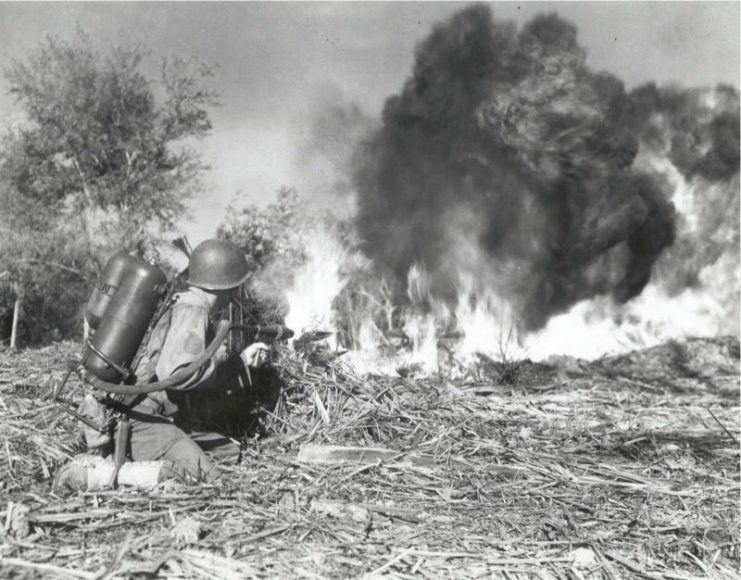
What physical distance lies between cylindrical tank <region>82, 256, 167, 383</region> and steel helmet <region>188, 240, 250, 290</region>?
364 millimetres

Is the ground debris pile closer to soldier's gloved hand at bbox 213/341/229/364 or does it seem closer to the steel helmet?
soldier's gloved hand at bbox 213/341/229/364

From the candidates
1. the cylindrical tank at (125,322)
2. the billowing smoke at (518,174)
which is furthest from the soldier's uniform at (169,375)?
the billowing smoke at (518,174)

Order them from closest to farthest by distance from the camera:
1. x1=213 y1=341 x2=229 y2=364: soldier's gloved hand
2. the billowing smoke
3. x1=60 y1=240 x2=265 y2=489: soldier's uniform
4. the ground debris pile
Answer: the ground debris pile → x1=60 y1=240 x2=265 y2=489: soldier's uniform → x1=213 y1=341 x2=229 y2=364: soldier's gloved hand → the billowing smoke

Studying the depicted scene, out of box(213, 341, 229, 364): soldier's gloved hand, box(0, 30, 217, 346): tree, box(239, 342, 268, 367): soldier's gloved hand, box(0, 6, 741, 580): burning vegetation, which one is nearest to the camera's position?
box(0, 6, 741, 580): burning vegetation

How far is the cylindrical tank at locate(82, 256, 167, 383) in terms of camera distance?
153 inches

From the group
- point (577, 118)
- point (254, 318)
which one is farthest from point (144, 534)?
point (577, 118)

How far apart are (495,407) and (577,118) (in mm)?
8082

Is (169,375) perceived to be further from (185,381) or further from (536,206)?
(536,206)

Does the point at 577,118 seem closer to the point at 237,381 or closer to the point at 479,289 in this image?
the point at 479,289

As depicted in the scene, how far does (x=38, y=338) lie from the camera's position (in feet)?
63.8

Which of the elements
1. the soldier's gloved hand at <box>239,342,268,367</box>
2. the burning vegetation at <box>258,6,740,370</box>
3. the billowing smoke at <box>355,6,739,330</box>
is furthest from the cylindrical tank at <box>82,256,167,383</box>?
the billowing smoke at <box>355,6,739,330</box>

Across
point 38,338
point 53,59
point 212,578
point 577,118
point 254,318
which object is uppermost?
point 53,59

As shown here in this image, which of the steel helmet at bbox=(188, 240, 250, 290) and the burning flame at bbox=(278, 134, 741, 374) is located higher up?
the burning flame at bbox=(278, 134, 741, 374)

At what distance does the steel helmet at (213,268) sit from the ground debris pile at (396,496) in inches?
45.8
